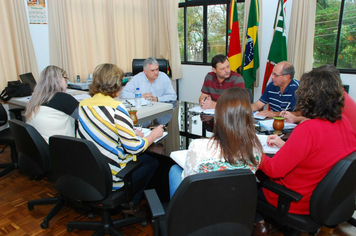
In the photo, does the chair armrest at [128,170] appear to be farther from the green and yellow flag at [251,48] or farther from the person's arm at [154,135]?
the green and yellow flag at [251,48]

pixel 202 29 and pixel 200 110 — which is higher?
pixel 202 29

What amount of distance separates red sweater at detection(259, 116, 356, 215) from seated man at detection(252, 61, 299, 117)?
41.0 inches

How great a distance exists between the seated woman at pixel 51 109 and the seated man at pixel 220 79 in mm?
1302

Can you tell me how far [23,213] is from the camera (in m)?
2.17

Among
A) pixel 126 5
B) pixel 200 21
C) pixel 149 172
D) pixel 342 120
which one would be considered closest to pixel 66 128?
pixel 149 172

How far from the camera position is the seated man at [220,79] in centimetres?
293

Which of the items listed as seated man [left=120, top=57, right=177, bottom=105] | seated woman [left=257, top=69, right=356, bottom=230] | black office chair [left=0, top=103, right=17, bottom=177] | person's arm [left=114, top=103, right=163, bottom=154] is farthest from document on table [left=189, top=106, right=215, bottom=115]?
black office chair [left=0, top=103, right=17, bottom=177]

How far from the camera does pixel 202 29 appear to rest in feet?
17.7

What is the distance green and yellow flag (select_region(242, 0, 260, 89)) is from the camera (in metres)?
4.21

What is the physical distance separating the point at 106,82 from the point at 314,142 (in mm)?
1211

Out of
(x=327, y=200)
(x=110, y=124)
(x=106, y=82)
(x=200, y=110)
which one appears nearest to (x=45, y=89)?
(x=106, y=82)

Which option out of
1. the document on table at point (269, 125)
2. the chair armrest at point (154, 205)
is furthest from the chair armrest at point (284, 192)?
the document on table at point (269, 125)

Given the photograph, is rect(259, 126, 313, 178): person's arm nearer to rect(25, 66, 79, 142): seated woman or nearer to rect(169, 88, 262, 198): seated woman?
rect(169, 88, 262, 198): seated woman

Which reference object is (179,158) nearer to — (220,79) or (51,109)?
(51,109)
